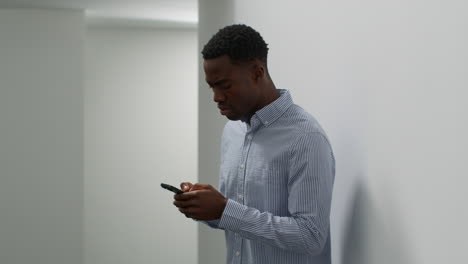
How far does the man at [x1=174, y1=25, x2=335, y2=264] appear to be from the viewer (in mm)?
1586

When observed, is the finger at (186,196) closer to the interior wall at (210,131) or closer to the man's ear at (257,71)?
the man's ear at (257,71)

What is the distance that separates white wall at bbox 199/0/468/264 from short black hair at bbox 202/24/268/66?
266 millimetres

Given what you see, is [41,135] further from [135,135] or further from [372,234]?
[372,234]

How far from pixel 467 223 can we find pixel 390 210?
367 mm

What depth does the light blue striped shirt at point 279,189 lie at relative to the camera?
158 centimetres

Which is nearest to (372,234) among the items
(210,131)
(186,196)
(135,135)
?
(186,196)

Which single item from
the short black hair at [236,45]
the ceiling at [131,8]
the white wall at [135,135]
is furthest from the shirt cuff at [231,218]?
the white wall at [135,135]

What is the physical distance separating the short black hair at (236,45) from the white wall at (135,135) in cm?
591

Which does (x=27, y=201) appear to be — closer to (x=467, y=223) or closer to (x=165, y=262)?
(x=165, y=262)

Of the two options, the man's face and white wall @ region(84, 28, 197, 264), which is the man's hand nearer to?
the man's face

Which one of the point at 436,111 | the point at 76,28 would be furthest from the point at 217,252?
the point at 436,111

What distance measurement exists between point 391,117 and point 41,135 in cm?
507

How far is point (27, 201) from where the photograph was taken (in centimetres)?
616

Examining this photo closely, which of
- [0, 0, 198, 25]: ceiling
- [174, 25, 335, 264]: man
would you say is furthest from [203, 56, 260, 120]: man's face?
[0, 0, 198, 25]: ceiling
